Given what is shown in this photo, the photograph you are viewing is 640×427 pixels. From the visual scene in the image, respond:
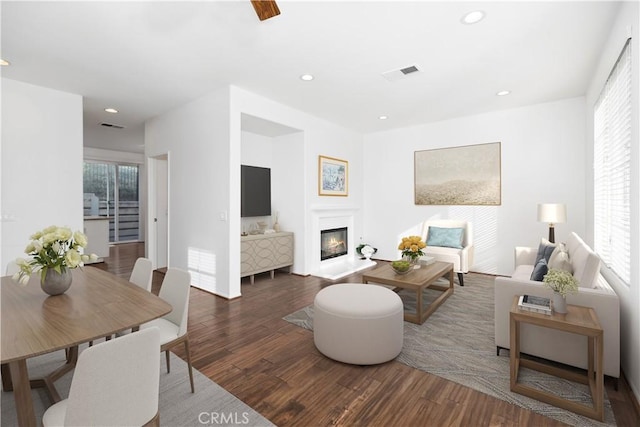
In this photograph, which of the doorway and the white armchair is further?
the doorway

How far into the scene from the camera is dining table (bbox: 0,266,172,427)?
1.19 metres

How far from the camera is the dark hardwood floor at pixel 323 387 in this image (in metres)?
1.73

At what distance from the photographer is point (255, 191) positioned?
4.99 meters

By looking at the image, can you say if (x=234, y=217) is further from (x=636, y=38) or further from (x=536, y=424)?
(x=636, y=38)

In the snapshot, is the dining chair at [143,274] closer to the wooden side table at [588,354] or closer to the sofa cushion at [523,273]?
the wooden side table at [588,354]

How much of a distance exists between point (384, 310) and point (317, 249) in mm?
3000

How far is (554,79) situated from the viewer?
12.0 feet

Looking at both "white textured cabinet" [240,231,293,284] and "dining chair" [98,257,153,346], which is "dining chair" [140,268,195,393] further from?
"white textured cabinet" [240,231,293,284]

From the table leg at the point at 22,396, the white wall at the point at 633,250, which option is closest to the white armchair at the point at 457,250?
the white wall at the point at 633,250

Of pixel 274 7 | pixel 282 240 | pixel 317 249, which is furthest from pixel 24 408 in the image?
pixel 317 249

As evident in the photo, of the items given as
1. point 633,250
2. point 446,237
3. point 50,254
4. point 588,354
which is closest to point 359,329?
point 588,354

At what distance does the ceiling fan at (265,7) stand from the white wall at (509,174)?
175 inches

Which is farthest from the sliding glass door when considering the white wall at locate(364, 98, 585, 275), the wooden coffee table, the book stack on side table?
the book stack on side table

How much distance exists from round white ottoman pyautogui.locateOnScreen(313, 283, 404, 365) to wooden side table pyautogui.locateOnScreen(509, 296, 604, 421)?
2.55ft
